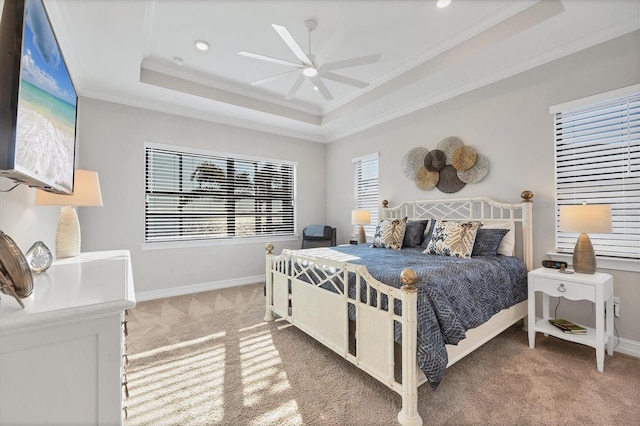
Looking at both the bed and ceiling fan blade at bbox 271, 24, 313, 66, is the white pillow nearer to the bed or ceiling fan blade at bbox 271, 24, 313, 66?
the bed

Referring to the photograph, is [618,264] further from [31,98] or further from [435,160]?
[31,98]

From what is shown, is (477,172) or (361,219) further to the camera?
(361,219)

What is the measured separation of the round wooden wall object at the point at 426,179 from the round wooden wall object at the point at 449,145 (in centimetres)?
24

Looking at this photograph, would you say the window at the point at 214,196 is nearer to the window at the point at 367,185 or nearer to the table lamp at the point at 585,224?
the window at the point at 367,185

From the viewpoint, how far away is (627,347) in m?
2.28

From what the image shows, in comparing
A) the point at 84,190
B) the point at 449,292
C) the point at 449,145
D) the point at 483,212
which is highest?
the point at 449,145

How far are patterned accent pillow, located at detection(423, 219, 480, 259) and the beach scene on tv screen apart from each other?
293 centimetres

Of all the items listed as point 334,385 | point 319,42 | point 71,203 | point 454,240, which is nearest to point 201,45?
point 319,42

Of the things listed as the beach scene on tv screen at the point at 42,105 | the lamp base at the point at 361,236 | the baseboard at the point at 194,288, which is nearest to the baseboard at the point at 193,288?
the baseboard at the point at 194,288

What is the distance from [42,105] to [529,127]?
12.3 ft

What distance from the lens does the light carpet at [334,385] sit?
1600mm

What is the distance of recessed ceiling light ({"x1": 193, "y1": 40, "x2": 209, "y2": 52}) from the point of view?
288cm

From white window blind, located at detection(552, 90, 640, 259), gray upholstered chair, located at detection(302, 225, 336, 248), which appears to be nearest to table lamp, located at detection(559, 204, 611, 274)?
white window blind, located at detection(552, 90, 640, 259)

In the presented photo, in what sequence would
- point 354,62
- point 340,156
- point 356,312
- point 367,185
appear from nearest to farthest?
point 356,312 < point 354,62 < point 367,185 < point 340,156
